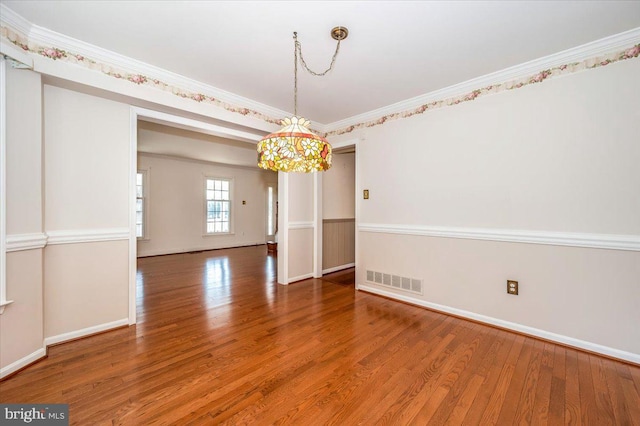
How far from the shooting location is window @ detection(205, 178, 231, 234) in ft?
→ 24.1

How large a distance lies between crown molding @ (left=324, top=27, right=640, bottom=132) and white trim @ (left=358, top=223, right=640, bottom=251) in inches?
57.0

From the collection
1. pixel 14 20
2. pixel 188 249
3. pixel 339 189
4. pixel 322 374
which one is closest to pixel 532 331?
pixel 322 374

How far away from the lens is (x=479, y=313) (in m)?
2.66

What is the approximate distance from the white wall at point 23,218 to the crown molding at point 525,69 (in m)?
3.32

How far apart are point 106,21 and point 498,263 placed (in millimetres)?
3829

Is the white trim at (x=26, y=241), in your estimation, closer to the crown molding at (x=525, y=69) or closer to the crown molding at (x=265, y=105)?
the crown molding at (x=265, y=105)

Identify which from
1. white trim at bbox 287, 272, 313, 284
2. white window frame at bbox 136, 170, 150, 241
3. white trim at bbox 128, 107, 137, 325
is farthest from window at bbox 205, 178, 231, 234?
white trim at bbox 128, 107, 137, 325

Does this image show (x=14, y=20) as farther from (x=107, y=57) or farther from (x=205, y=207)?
(x=205, y=207)

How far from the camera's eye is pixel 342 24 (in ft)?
6.18

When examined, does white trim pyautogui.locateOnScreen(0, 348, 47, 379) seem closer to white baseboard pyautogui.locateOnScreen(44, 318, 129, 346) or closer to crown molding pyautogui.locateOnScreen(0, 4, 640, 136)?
white baseboard pyautogui.locateOnScreen(44, 318, 129, 346)

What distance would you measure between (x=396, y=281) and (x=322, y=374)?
1812mm

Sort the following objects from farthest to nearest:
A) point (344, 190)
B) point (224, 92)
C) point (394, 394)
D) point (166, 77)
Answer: point (344, 190)
point (224, 92)
point (166, 77)
point (394, 394)

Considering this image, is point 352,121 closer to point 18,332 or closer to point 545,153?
point 545,153

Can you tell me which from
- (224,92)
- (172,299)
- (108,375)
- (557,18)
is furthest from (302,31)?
(172,299)
